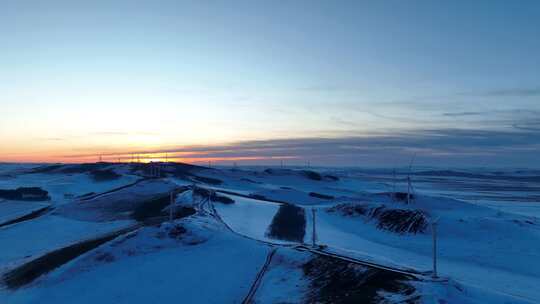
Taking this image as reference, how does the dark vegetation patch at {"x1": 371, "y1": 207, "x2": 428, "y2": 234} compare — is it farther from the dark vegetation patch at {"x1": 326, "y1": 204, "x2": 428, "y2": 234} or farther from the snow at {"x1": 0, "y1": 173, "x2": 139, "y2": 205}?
the snow at {"x1": 0, "y1": 173, "x2": 139, "y2": 205}

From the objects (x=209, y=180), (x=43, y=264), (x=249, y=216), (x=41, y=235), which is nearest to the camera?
(x=43, y=264)

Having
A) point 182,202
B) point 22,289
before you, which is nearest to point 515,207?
point 182,202

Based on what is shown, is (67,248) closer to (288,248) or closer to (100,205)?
(288,248)

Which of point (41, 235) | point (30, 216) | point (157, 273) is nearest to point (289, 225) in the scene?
point (157, 273)

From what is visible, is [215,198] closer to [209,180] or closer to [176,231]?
[176,231]

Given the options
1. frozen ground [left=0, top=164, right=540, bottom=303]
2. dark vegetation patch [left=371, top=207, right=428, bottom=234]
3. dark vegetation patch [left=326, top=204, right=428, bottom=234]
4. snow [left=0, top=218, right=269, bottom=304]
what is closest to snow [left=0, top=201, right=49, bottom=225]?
frozen ground [left=0, top=164, right=540, bottom=303]

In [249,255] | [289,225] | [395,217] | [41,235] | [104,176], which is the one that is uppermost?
[104,176]

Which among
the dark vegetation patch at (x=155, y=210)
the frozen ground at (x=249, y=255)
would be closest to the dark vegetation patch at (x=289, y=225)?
the frozen ground at (x=249, y=255)
